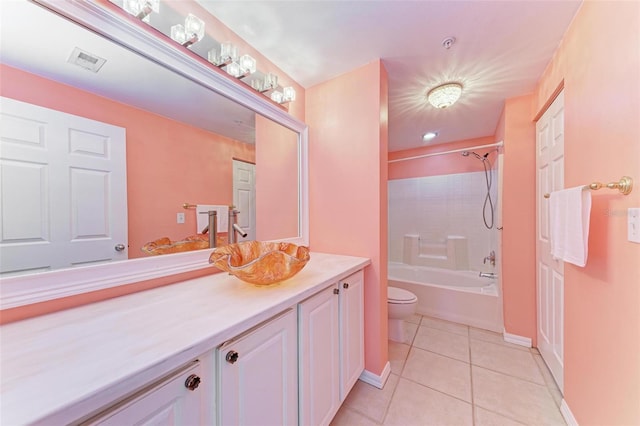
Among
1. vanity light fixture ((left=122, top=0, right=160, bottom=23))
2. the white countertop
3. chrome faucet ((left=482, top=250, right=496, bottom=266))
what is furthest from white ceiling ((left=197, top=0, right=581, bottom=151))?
chrome faucet ((left=482, top=250, right=496, bottom=266))

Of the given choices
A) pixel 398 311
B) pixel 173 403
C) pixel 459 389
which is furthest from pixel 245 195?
pixel 459 389

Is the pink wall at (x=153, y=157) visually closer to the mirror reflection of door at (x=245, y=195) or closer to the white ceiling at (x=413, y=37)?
the mirror reflection of door at (x=245, y=195)

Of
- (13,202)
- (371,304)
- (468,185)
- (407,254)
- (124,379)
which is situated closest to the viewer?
(124,379)

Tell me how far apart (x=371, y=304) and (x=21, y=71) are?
1918 millimetres

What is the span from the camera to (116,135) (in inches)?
35.9

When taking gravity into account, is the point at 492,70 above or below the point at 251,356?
above

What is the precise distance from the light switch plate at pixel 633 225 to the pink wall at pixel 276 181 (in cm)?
167

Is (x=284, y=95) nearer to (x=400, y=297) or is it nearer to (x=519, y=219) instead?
(x=400, y=297)

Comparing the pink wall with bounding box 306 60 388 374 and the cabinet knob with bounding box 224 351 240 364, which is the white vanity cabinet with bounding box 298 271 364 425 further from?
the cabinet knob with bounding box 224 351 240 364

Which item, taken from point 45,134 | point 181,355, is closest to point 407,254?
point 181,355

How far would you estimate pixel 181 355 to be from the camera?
54 centimetres

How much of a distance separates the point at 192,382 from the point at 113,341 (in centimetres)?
23

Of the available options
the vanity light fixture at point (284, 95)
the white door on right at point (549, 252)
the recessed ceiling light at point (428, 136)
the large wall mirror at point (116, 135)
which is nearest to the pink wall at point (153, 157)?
the large wall mirror at point (116, 135)

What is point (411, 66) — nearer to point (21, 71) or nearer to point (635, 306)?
point (635, 306)
